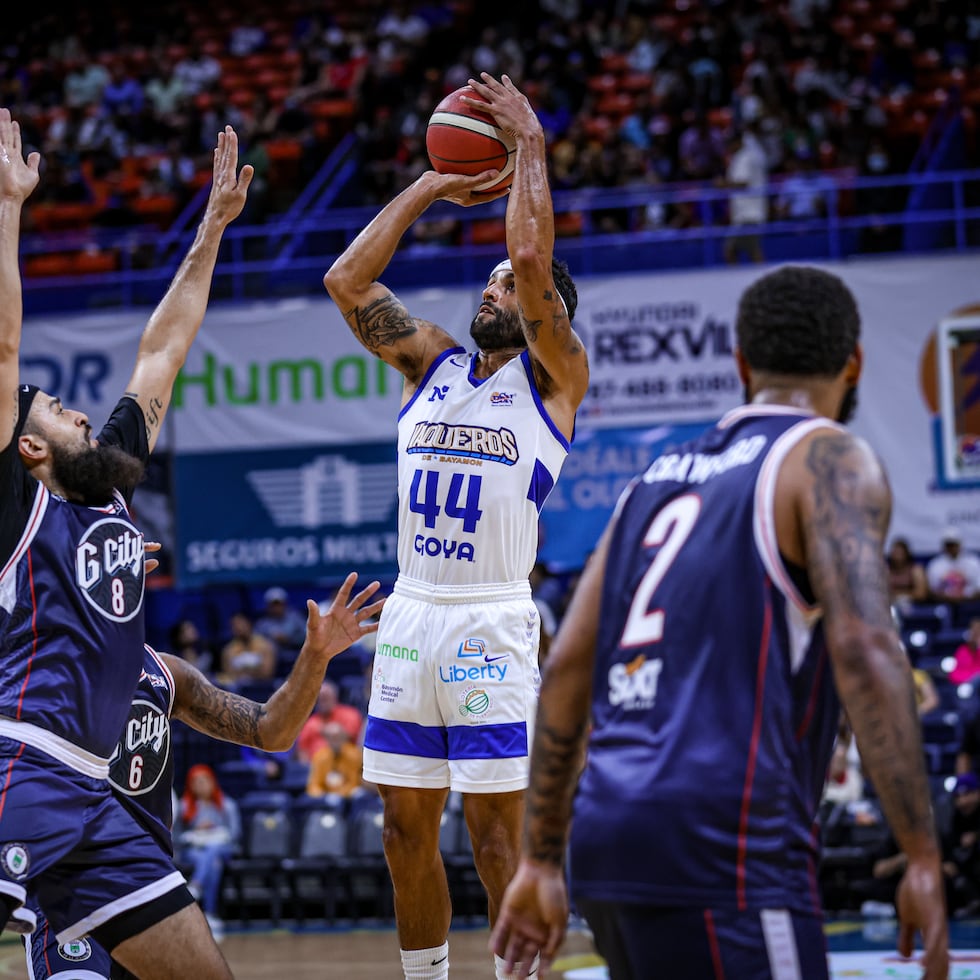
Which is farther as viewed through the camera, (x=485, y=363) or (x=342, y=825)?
(x=342, y=825)

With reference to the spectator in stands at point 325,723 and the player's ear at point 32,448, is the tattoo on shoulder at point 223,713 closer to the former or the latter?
the player's ear at point 32,448

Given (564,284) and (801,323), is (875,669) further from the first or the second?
(564,284)

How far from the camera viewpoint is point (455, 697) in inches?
227

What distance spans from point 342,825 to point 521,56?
1219 centimetres

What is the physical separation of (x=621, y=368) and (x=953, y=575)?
13.5 ft

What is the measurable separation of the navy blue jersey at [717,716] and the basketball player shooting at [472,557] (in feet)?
7.87

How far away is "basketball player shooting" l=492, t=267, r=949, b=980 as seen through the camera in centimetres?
308

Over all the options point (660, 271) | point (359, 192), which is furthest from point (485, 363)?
point (359, 192)

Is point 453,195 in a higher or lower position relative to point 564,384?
higher

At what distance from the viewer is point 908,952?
3.18 m

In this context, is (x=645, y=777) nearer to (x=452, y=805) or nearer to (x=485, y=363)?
(x=485, y=363)

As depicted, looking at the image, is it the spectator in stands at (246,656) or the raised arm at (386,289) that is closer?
the raised arm at (386,289)

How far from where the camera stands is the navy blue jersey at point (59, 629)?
4660mm

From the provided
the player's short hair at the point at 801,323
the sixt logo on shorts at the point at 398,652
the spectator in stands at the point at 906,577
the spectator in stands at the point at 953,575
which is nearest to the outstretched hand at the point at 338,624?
the sixt logo on shorts at the point at 398,652
